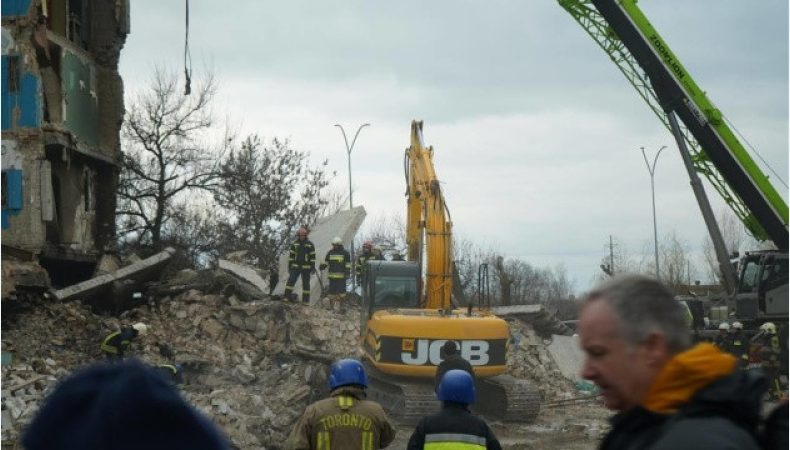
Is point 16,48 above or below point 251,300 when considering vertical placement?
above

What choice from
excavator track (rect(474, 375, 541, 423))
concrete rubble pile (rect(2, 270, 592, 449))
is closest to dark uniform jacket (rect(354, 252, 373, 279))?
concrete rubble pile (rect(2, 270, 592, 449))

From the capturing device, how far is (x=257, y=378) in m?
18.2

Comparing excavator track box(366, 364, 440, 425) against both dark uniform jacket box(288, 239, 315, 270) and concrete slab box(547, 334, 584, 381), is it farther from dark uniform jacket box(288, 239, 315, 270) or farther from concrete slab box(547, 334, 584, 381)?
concrete slab box(547, 334, 584, 381)

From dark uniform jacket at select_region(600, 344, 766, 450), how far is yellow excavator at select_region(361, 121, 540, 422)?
44.2 feet

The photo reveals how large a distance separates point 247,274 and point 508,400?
34.2ft

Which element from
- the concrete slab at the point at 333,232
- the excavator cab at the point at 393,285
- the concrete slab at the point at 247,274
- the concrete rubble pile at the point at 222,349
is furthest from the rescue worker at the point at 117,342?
the concrete slab at the point at 333,232

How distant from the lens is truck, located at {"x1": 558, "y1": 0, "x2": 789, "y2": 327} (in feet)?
72.6

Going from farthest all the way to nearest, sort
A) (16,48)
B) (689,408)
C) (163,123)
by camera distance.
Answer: (163,123) → (16,48) → (689,408)

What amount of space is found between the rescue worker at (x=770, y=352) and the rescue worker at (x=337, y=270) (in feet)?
28.5

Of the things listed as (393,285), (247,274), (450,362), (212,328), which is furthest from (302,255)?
(450,362)

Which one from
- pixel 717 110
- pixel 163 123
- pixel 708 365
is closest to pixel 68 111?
pixel 163 123

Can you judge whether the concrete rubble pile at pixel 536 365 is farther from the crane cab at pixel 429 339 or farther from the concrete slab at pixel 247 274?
the concrete slab at pixel 247 274

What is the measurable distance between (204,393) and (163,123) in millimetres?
20784

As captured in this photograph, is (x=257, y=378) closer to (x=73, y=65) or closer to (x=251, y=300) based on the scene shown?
(x=251, y=300)
